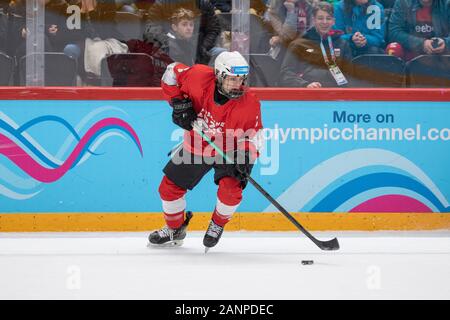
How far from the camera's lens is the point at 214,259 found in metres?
6.04

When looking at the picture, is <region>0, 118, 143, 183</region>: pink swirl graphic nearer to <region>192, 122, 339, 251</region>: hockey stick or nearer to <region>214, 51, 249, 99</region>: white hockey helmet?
<region>192, 122, 339, 251</region>: hockey stick

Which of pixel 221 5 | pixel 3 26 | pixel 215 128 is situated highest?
pixel 221 5

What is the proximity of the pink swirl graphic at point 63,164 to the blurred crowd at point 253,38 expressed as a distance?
287 millimetres

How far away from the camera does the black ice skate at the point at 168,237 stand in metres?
6.56

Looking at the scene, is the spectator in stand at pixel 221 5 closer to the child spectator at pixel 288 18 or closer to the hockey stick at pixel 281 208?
the child spectator at pixel 288 18

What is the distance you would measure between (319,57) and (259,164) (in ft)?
2.76

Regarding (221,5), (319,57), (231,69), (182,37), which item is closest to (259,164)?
(319,57)

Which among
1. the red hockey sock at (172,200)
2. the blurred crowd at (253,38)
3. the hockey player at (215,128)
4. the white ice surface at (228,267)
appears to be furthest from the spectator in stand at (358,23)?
the red hockey sock at (172,200)

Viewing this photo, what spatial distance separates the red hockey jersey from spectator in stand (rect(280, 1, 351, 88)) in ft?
4.15

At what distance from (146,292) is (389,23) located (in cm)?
342

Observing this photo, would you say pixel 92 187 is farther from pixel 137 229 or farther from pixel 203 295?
pixel 203 295

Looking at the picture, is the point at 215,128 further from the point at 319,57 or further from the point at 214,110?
the point at 319,57

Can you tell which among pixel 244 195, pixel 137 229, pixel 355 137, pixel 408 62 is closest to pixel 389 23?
pixel 408 62

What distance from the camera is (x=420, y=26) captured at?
24.8ft
